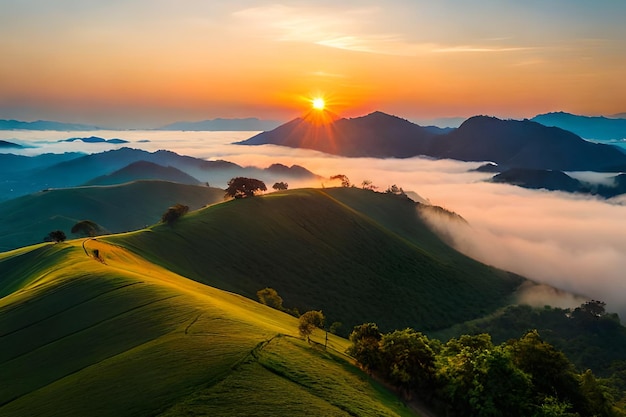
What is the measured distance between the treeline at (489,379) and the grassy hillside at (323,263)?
6342cm

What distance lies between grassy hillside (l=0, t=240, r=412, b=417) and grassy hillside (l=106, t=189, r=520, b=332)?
42.7 metres

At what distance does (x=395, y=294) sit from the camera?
140625mm

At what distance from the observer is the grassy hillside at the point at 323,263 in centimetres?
11950

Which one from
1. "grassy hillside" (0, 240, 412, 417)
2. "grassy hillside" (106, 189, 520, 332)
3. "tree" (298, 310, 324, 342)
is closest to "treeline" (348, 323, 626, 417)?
"grassy hillside" (0, 240, 412, 417)

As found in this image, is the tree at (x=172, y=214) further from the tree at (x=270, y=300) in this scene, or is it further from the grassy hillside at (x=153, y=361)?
the grassy hillside at (x=153, y=361)

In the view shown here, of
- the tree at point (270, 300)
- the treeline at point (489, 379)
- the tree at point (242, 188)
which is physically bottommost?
the tree at point (270, 300)

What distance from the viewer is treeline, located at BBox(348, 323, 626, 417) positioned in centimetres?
4331

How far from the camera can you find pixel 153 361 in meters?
39.8

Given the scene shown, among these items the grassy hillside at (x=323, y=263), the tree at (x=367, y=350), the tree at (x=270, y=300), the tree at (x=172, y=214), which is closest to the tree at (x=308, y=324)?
the tree at (x=367, y=350)

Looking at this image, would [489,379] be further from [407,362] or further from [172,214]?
[172,214]

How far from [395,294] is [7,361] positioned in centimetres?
10990

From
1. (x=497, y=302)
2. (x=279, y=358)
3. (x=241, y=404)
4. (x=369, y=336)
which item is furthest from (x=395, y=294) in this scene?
(x=241, y=404)

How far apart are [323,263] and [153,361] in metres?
107

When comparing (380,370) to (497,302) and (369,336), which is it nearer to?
(369,336)
